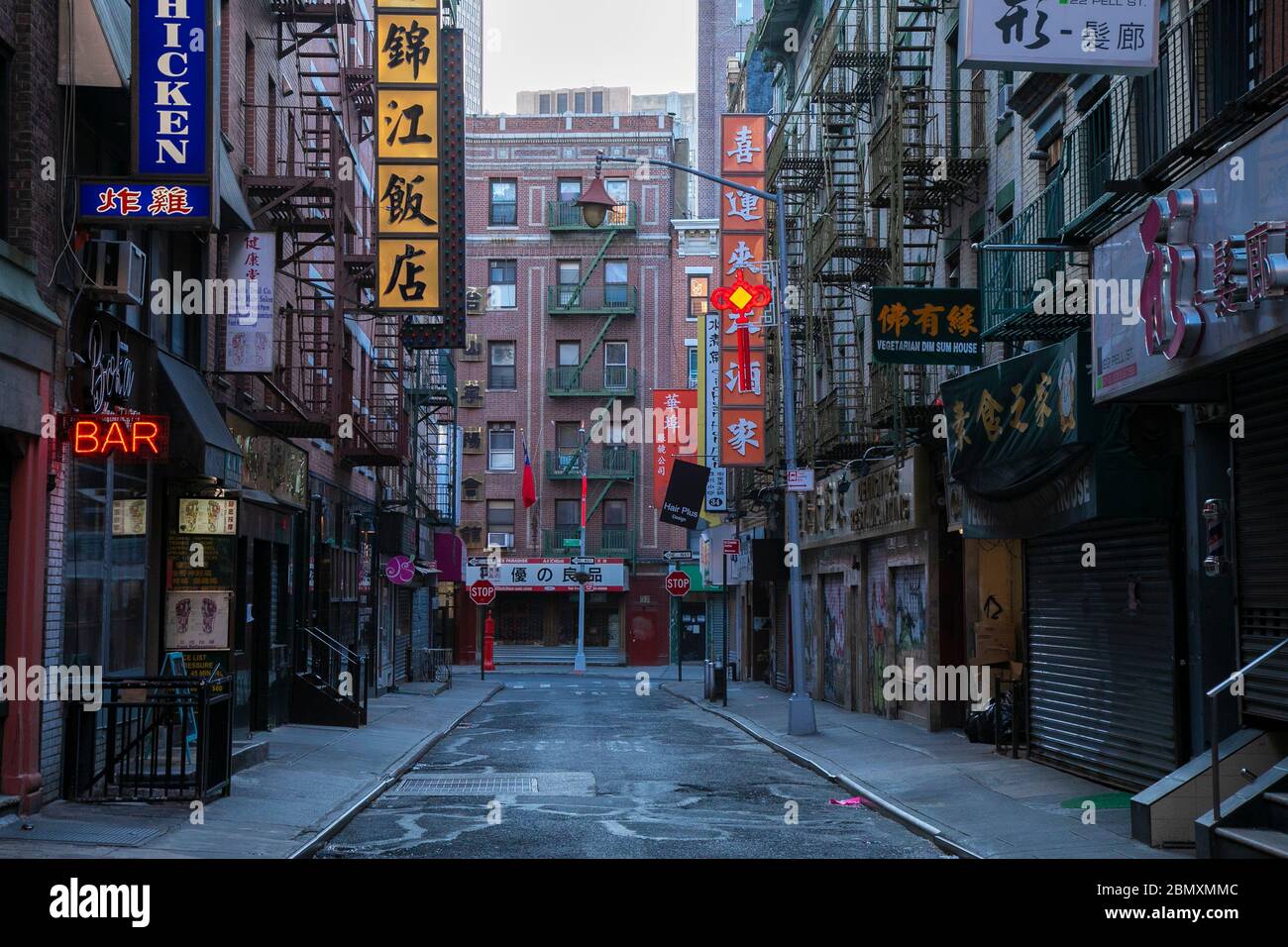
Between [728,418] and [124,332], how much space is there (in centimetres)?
2274

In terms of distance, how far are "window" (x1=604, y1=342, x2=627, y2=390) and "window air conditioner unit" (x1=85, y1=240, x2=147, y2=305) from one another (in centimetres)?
5419

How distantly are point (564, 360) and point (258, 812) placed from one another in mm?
56046

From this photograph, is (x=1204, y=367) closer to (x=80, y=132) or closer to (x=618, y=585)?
(x=80, y=132)

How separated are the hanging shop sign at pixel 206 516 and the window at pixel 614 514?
50144 mm

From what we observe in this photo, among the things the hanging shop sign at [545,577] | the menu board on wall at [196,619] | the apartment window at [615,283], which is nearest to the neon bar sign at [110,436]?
the menu board on wall at [196,619]

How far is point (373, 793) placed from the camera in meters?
16.8

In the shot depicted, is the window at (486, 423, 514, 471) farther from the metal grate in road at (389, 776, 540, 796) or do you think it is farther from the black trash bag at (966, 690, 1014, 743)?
the metal grate in road at (389, 776, 540, 796)

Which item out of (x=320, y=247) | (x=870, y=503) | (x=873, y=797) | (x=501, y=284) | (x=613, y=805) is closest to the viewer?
(x=613, y=805)

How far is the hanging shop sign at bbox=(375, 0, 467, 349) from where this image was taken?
26.8 metres

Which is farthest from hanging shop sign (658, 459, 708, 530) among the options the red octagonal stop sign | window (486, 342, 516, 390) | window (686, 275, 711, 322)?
window (486, 342, 516, 390)

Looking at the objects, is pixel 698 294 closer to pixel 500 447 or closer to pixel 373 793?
pixel 500 447

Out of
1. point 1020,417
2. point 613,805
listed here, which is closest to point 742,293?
point 1020,417

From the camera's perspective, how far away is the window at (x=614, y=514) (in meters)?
68.7
